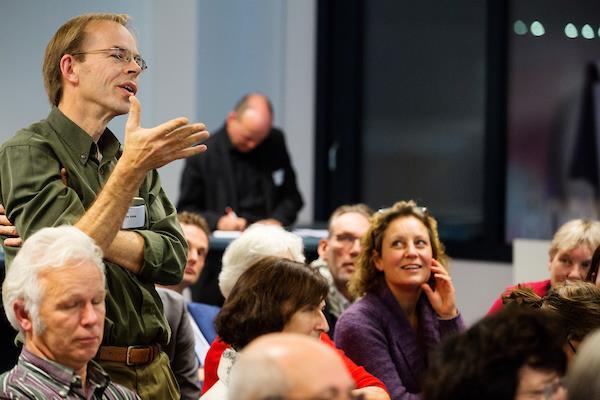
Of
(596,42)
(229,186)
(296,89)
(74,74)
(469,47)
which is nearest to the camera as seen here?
(74,74)

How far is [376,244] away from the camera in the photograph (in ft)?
13.9

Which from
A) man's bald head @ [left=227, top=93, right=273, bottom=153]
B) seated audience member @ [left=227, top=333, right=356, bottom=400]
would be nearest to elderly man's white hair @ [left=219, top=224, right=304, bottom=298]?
seated audience member @ [left=227, top=333, right=356, bottom=400]

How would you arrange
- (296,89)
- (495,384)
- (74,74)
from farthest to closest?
(296,89)
(74,74)
(495,384)

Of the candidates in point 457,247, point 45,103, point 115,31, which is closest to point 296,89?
point 457,247

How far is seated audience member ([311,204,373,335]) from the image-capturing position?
4732mm

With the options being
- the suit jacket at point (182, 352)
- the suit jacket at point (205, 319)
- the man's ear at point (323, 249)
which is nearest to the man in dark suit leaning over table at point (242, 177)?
the man's ear at point (323, 249)

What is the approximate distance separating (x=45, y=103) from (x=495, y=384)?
538cm

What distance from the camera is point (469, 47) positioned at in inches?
319

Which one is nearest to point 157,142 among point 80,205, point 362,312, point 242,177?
point 80,205

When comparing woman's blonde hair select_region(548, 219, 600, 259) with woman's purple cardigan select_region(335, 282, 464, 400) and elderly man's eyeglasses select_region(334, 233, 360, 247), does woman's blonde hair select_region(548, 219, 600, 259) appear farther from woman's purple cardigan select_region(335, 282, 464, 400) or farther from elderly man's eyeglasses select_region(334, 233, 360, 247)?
elderly man's eyeglasses select_region(334, 233, 360, 247)

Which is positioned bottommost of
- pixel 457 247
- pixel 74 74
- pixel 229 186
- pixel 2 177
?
pixel 457 247

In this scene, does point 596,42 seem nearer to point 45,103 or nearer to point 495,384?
point 45,103

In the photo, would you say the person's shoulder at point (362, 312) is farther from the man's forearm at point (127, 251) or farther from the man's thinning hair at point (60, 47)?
the man's thinning hair at point (60, 47)

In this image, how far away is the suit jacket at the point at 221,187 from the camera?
22.2 feet
